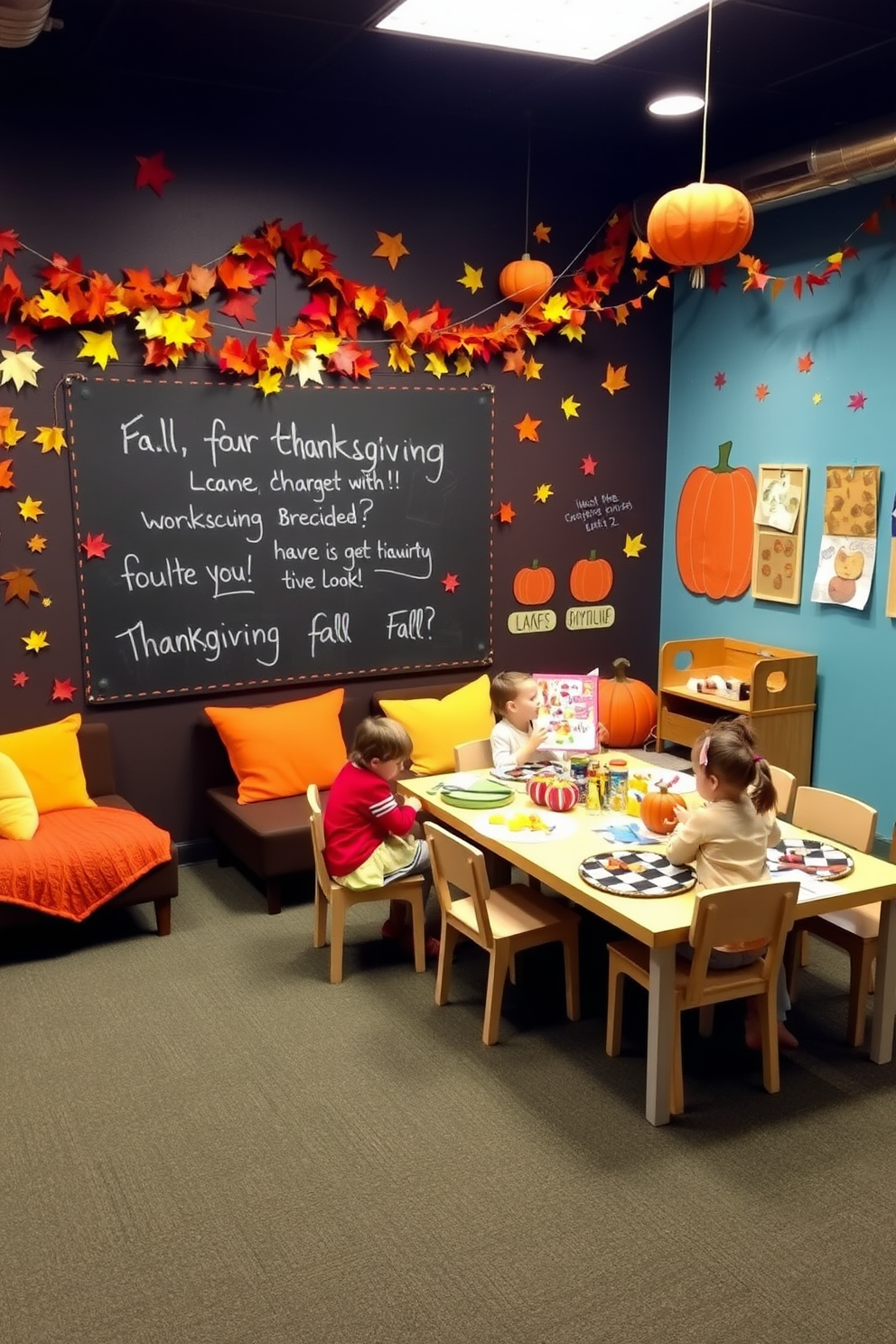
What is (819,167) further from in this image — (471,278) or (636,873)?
(636,873)

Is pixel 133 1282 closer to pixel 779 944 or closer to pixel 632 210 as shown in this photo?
pixel 779 944

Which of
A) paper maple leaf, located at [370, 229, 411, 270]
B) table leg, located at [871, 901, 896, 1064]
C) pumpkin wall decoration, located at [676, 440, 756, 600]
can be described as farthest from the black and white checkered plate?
paper maple leaf, located at [370, 229, 411, 270]

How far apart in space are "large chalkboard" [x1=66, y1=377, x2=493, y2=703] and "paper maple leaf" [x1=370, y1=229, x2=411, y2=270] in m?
0.60

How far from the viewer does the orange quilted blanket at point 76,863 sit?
4168 mm

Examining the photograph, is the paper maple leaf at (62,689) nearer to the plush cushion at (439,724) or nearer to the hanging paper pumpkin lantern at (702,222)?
the plush cushion at (439,724)

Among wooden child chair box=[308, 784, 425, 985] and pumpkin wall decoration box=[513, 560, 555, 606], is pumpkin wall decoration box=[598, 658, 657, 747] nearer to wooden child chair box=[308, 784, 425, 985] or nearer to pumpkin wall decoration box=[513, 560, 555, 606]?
pumpkin wall decoration box=[513, 560, 555, 606]

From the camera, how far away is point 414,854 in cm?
412

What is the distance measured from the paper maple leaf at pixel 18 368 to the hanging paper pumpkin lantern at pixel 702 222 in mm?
2536

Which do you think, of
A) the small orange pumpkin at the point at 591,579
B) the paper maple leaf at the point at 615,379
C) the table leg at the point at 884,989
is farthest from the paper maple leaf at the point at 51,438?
the table leg at the point at 884,989

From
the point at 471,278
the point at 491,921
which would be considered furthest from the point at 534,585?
the point at 491,921

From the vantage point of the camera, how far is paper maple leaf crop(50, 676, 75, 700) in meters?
4.91

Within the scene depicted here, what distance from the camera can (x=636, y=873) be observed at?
10.9 ft

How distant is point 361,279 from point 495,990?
131 inches

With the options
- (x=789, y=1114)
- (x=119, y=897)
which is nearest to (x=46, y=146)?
(x=119, y=897)
